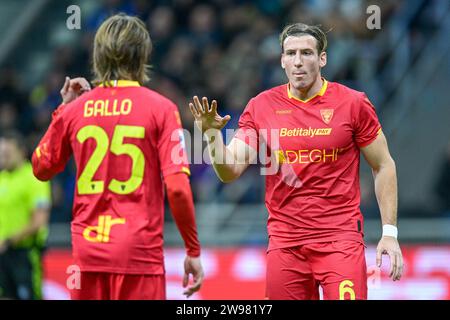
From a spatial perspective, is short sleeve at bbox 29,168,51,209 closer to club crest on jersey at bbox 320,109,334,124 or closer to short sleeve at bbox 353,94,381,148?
club crest on jersey at bbox 320,109,334,124

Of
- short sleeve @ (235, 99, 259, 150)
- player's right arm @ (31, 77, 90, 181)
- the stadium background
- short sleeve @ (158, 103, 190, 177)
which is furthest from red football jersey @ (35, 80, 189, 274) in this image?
the stadium background

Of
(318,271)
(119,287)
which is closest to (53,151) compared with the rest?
(119,287)

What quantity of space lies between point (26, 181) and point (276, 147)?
16.5 ft

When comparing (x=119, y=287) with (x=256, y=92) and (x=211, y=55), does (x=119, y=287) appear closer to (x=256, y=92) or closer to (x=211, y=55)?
(x=256, y=92)

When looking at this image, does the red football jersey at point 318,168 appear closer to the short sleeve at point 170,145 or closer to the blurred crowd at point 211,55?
the short sleeve at point 170,145

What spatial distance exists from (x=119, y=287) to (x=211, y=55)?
9569mm

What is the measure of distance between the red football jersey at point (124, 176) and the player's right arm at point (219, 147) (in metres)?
0.22

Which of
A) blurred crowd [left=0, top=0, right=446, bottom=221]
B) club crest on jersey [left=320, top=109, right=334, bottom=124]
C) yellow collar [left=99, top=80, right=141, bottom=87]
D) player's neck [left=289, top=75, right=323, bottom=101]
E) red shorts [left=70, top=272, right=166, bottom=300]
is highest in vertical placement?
blurred crowd [left=0, top=0, right=446, bottom=221]

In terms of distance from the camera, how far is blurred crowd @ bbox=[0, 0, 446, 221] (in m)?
13.9

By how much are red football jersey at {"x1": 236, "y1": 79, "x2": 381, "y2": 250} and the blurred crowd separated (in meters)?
6.26

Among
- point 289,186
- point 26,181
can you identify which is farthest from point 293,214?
point 26,181
